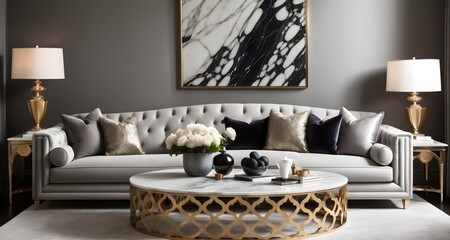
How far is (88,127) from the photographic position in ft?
20.1

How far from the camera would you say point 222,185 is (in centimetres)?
469

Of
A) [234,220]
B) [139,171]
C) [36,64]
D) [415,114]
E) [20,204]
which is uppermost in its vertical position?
[36,64]

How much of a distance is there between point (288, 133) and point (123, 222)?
1791 millimetres

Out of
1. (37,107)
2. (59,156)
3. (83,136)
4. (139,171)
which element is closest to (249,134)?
(139,171)

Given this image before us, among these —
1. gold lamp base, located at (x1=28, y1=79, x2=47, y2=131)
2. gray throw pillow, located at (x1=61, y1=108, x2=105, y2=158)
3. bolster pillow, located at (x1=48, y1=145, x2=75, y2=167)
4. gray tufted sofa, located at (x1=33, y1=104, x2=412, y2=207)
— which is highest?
gold lamp base, located at (x1=28, y1=79, x2=47, y2=131)

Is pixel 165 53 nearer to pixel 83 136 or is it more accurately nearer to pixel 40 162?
pixel 83 136

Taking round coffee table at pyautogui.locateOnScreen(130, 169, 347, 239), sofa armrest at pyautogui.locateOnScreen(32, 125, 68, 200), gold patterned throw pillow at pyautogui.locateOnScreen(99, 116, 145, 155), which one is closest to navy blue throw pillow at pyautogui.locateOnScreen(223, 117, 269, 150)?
gold patterned throw pillow at pyautogui.locateOnScreen(99, 116, 145, 155)

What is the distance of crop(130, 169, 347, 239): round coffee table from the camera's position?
14.8ft

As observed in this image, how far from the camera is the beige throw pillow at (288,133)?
612 cm

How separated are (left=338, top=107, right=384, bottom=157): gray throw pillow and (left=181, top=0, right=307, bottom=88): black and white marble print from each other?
0.98 m

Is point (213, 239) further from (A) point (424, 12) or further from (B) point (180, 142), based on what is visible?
(A) point (424, 12)

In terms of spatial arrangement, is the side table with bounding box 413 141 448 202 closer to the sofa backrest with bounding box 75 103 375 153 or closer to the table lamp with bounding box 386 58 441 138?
the table lamp with bounding box 386 58 441 138

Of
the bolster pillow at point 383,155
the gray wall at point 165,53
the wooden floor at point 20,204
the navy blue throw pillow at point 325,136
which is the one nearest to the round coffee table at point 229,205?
the bolster pillow at point 383,155

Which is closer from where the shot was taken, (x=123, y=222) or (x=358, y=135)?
(x=123, y=222)
